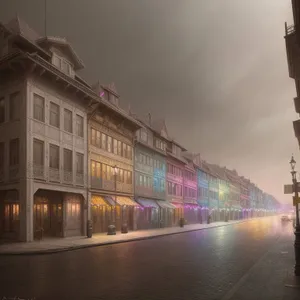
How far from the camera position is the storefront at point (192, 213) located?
70.0m

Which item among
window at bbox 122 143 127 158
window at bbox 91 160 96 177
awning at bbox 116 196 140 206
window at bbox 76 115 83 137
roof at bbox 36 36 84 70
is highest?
roof at bbox 36 36 84 70

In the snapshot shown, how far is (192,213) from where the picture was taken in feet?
243

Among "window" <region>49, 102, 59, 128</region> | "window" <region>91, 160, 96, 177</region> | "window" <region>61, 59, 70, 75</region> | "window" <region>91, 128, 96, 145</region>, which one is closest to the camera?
"window" <region>49, 102, 59, 128</region>

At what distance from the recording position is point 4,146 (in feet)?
96.7

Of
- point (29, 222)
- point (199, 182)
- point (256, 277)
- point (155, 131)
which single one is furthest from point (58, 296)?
point (199, 182)

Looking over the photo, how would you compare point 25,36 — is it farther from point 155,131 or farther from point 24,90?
point 155,131

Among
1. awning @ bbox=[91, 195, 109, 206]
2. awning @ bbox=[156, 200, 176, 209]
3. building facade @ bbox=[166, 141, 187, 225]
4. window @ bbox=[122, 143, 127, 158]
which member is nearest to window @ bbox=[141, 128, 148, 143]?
window @ bbox=[122, 143, 127, 158]

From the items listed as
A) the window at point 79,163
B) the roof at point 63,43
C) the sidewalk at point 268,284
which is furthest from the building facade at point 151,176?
the sidewalk at point 268,284

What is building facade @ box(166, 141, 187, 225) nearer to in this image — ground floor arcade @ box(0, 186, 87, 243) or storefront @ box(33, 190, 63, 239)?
ground floor arcade @ box(0, 186, 87, 243)

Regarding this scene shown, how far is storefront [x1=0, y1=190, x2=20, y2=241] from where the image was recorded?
2867 centimetres

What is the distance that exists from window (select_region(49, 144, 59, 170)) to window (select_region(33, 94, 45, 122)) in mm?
2438

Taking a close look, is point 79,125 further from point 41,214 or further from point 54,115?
point 41,214

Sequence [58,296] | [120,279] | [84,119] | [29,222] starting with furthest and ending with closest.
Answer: [84,119] → [29,222] → [120,279] → [58,296]

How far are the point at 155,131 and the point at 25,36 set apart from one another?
28.2m
